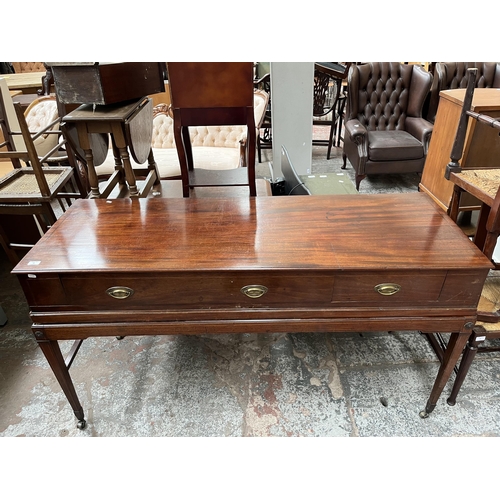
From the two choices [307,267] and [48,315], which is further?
[48,315]

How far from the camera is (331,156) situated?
513 cm

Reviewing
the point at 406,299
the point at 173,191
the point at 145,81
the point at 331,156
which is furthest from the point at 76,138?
the point at 331,156

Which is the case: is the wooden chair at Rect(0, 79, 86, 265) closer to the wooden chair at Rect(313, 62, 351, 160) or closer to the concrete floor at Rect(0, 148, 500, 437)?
the concrete floor at Rect(0, 148, 500, 437)

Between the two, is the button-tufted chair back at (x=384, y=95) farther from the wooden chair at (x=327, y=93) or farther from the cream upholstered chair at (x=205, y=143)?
the cream upholstered chair at (x=205, y=143)

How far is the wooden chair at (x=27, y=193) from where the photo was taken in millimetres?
2244

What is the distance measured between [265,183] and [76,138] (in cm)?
125

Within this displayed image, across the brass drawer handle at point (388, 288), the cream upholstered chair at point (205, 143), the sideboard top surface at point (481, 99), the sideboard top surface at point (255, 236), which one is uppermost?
the sideboard top surface at point (481, 99)

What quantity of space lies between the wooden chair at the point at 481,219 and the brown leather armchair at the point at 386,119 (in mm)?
2223

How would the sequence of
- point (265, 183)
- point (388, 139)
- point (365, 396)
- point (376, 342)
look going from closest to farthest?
point (365, 396) → point (376, 342) → point (265, 183) → point (388, 139)

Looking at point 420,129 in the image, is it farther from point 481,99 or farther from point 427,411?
point 427,411

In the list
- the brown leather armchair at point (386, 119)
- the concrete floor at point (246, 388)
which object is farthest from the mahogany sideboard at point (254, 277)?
the brown leather armchair at point (386, 119)

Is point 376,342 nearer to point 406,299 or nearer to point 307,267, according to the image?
point 406,299

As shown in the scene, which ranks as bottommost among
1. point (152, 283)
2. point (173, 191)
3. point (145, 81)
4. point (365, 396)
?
point (365, 396)

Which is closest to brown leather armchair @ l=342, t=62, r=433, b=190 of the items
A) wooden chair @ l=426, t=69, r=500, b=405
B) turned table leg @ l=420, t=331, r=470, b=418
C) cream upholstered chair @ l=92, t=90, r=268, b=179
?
Result: cream upholstered chair @ l=92, t=90, r=268, b=179
